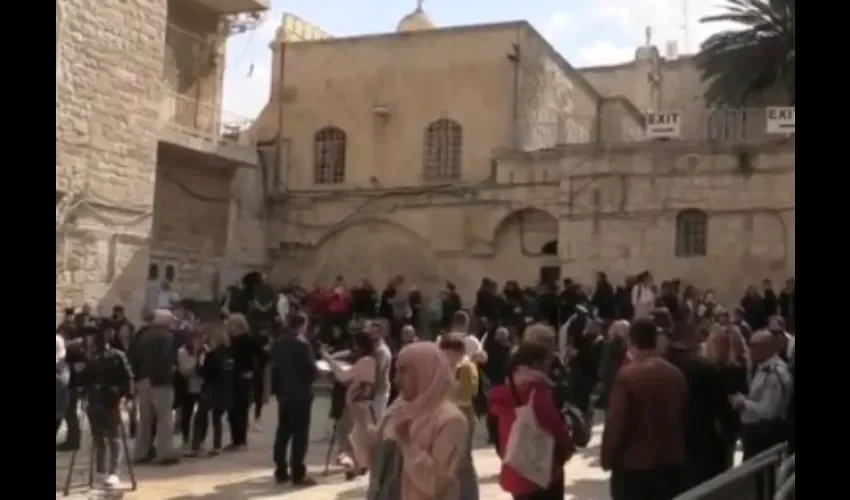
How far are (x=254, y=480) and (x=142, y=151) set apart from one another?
1086cm

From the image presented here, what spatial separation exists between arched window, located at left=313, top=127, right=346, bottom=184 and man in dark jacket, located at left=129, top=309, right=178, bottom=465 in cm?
1596

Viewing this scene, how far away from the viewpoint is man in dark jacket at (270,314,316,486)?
9141mm

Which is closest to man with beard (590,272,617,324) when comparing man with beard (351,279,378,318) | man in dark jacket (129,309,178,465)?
man with beard (351,279,378,318)

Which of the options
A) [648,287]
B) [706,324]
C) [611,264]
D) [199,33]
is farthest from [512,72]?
[706,324]

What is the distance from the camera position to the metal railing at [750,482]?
380 cm

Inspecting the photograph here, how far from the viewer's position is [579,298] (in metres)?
15.3

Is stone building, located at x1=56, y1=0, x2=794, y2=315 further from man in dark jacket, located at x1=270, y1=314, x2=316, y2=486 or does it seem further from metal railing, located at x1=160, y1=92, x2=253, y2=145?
man in dark jacket, located at x1=270, y1=314, x2=316, y2=486

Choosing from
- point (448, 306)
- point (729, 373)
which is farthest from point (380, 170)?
point (729, 373)

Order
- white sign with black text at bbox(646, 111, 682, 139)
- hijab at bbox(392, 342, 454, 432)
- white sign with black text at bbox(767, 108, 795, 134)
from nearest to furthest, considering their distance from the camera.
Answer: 1. hijab at bbox(392, 342, 454, 432)
2. white sign with black text at bbox(767, 108, 795, 134)
3. white sign with black text at bbox(646, 111, 682, 139)

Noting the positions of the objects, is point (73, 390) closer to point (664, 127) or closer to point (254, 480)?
point (254, 480)

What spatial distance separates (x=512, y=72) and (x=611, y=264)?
5516mm

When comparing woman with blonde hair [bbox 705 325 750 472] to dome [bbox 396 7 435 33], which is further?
dome [bbox 396 7 435 33]

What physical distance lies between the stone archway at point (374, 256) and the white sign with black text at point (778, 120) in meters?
8.05
